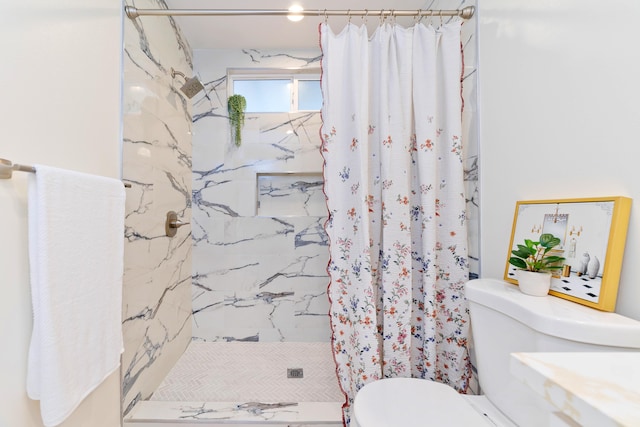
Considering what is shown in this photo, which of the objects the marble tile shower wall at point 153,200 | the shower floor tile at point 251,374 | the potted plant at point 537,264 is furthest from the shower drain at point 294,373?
the potted plant at point 537,264

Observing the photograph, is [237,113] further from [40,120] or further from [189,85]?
[40,120]

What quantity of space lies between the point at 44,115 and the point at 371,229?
125 cm

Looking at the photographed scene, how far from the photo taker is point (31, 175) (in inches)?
29.9

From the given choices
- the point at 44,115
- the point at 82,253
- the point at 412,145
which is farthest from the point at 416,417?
the point at 44,115

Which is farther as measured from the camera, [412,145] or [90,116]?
[412,145]

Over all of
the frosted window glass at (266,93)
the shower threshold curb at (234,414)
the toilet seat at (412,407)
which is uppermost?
the frosted window glass at (266,93)

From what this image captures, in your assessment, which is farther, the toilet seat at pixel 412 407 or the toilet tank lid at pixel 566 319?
the toilet seat at pixel 412 407

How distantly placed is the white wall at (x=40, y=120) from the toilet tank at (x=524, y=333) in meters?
1.32

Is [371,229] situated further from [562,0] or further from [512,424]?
[562,0]

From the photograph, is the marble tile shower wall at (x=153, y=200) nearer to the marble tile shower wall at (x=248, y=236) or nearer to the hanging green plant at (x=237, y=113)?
the marble tile shower wall at (x=248, y=236)

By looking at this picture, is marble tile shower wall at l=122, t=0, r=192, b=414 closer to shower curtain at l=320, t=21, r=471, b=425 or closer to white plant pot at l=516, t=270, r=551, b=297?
shower curtain at l=320, t=21, r=471, b=425

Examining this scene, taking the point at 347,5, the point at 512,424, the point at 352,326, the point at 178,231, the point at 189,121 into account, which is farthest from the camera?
the point at 189,121

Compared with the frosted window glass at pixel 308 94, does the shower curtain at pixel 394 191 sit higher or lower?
lower

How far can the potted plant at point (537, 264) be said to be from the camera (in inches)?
33.4
